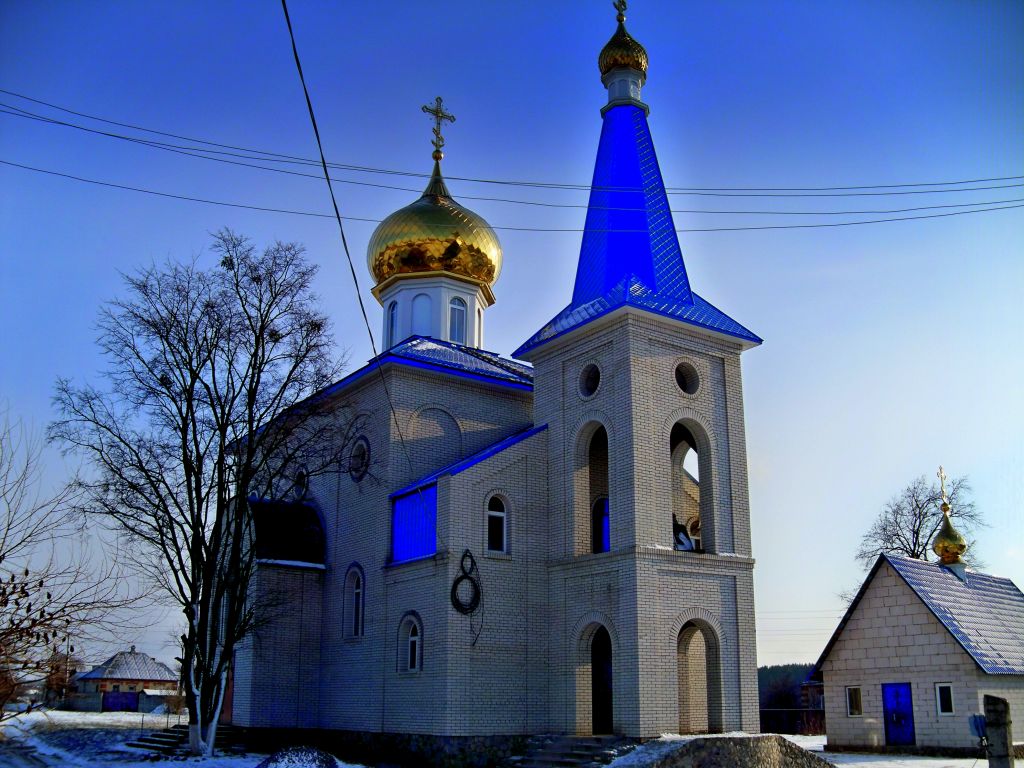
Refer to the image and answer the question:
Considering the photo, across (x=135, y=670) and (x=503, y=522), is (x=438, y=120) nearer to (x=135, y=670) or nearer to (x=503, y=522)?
(x=503, y=522)

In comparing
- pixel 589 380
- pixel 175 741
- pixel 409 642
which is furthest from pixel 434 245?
pixel 175 741

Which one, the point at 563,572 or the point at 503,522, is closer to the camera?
the point at 563,572

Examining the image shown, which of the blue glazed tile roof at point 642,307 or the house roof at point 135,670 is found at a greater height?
the blue glazed tile roof at point 642,307

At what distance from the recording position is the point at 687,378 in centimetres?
1838

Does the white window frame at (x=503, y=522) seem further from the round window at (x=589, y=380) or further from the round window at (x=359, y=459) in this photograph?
the round window at (x=359, y=459)

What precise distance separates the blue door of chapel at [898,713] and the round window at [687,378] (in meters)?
7.57

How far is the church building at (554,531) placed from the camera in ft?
54.4

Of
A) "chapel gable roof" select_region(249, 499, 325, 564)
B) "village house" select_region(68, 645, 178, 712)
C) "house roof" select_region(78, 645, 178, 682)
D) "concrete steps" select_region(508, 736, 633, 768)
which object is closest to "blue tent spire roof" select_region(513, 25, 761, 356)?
"chapel gable roof" select_region(249, 499, 325, 564)

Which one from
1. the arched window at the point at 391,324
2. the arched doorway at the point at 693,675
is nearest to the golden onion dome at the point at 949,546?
the arched doorway at the point at 693,675

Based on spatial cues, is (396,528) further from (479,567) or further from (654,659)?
(654,659)

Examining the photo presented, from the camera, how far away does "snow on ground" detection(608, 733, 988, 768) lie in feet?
45.4

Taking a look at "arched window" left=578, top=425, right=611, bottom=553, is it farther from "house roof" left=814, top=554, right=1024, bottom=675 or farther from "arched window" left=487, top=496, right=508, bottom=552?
"house roof" left=814, top=554, right=1024, bottom=675

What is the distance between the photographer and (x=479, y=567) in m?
17.2

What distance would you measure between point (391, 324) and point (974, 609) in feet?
47.2
